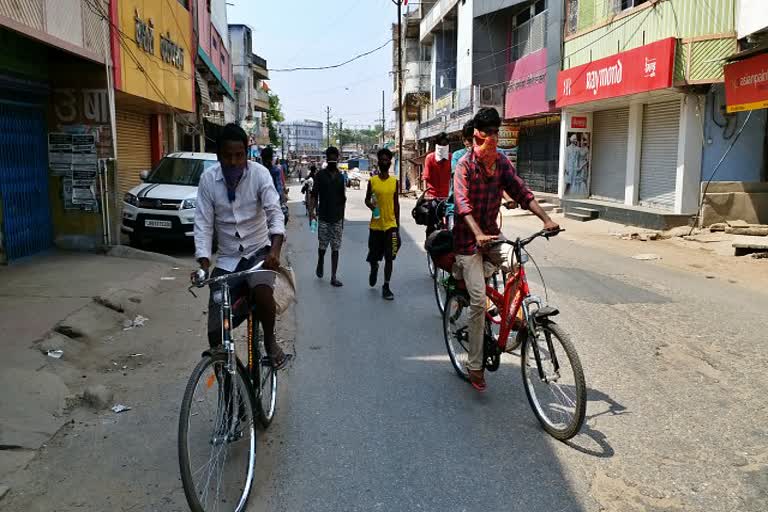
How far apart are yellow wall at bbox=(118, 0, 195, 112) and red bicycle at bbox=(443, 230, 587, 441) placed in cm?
889

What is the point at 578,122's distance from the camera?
22234 millimetres

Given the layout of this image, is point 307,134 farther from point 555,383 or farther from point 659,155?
point 555,383

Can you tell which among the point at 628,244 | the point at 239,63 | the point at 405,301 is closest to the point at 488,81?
the point at 628,244

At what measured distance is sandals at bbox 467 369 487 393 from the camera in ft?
16.3

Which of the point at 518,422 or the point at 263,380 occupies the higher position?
the point at 263,380

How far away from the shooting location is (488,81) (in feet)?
107

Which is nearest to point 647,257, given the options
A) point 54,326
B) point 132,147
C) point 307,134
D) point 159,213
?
point 159,213

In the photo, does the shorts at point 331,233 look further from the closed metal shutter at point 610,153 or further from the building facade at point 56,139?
the closed metal shutter at point 610,153

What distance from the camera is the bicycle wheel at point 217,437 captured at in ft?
10.1

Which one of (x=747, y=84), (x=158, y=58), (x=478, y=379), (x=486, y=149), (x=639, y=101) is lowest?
(x=478, y=379)

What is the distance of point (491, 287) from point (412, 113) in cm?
5120

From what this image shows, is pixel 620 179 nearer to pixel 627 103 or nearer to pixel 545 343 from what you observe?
pixel 627 103

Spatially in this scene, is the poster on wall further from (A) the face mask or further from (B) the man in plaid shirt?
(A) the face mask

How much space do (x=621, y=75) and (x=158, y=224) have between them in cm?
1222
